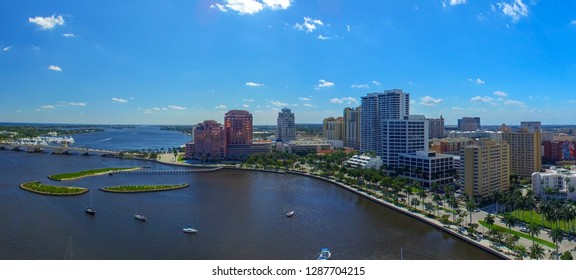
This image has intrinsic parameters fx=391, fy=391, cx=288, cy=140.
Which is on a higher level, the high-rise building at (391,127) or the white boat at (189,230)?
the high-rise building at (391,127)

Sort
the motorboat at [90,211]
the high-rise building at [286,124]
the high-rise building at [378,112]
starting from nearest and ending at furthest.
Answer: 1. the motorboat at [90,211]
2. the high-rise building at [378,112]
3. the high-rise building at [286,124]

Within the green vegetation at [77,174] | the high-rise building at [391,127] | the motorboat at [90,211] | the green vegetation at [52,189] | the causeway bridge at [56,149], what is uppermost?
the high-rise building at [391,127]

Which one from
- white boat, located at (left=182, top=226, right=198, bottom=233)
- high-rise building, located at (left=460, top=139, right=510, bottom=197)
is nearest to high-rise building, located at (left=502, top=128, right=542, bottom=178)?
high-rise building, located at (left=460, top=139, right=510, bottom=197)

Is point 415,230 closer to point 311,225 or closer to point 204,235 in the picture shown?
point 311,225

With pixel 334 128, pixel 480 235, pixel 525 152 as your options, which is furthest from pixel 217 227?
pixel 334 128

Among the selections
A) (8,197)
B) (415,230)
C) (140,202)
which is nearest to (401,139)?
(415,230)

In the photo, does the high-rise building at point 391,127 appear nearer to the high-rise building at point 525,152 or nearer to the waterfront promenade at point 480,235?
the high-rise building at point 525,152

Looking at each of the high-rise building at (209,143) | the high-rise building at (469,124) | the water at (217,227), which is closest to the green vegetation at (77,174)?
the water at (217,227)

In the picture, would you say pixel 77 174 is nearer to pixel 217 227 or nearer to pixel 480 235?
pixel 217 227

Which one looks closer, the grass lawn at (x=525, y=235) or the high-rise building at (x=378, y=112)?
the grass lawn at (x=525, y=235)
